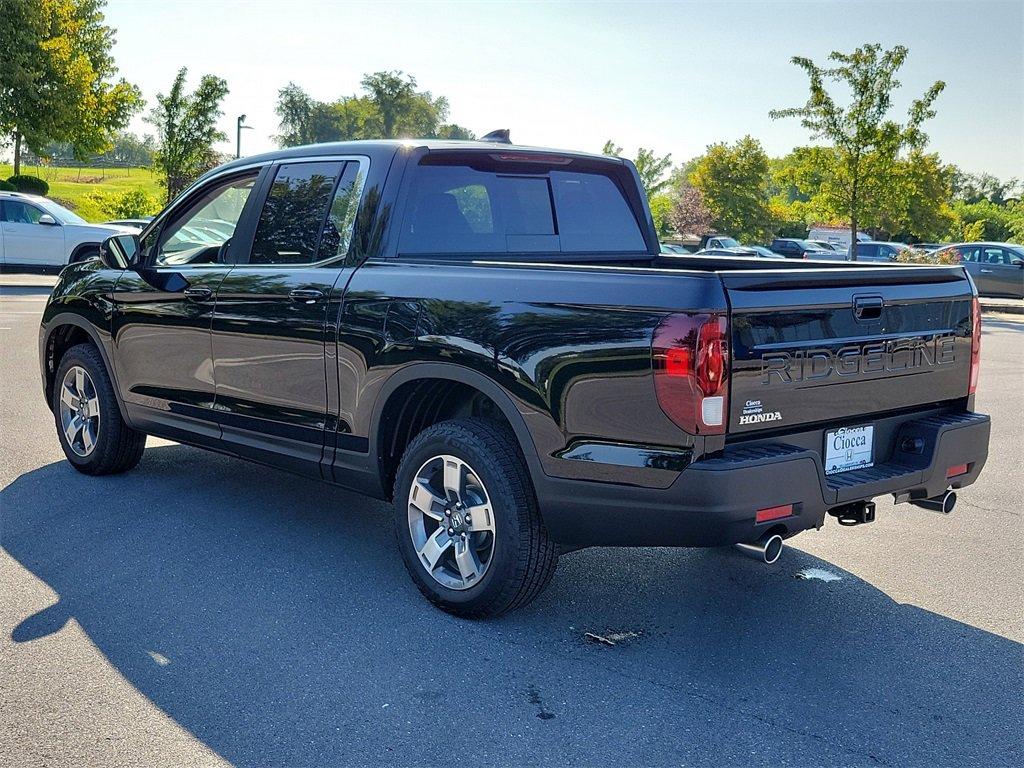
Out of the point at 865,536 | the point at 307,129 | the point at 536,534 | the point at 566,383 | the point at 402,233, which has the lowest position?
the point at 865,536

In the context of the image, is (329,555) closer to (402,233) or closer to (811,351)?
(402,233)

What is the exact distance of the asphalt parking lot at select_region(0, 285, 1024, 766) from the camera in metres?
3.34

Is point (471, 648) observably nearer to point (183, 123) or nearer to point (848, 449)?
point (848, 449)

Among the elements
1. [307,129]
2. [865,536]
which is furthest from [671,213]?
[865,536]

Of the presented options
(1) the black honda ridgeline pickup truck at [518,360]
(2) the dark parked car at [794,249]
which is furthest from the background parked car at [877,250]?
(1) the black honda ridgeline pickup truck at [518,360]

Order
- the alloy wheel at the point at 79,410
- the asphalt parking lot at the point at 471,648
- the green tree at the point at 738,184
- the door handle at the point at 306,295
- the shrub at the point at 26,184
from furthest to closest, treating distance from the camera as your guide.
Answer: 1. the green tree at the point at 738,184
2. the shrub at the point at 26,184
3. the alloy wheel at the point at 79,410
4. the door handle at the point at 306,295
5. the asphalt parking lot at the point at 471,648

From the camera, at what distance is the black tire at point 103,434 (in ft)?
20.8

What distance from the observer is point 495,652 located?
13.4 ft

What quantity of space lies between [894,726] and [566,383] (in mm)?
1576

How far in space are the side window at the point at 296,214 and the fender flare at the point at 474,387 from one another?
0.83 meters

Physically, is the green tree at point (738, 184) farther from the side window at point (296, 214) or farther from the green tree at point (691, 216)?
the side window at point (296, 214)

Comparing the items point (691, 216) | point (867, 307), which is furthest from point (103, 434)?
point (691, 216)

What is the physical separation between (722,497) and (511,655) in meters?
1.03

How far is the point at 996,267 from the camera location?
94.9 ft
